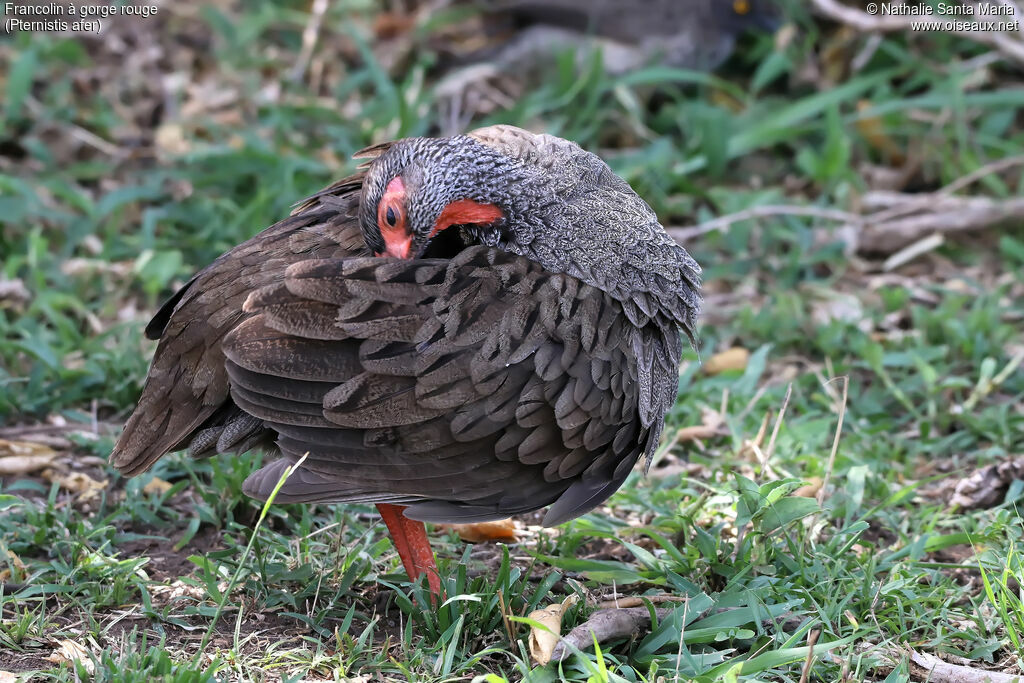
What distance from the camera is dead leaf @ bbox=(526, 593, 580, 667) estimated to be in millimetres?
2857

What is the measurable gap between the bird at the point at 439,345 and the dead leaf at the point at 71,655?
0.53 m

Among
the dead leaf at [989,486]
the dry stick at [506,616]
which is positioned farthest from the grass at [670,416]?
the dead leaf at [989,486]

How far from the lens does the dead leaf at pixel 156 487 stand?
3.73 metres

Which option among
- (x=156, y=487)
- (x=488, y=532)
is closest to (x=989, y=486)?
(x=488, y=532)

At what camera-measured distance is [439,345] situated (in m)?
3.00

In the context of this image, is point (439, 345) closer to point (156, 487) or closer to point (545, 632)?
point (545, 632)

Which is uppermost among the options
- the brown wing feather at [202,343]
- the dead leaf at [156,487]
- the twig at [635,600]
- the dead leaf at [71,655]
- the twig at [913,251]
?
the brown wing feather at [202,343]

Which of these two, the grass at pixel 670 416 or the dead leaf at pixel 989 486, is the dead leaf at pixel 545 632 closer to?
the grass at pixel 670 416

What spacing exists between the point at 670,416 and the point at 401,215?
62.3 inches

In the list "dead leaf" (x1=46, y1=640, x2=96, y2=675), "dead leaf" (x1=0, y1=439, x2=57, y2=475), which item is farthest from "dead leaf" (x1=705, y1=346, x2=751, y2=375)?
"dead leaf" (x1=46, y1=640, x2=96, y2=675)

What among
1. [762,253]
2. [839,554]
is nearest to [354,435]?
[839,554]

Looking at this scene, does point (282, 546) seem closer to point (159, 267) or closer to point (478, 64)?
point (159, 267)

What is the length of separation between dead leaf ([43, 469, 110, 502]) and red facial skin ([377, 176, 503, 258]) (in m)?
1.29

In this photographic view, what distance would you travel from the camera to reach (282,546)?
3.47 meters
